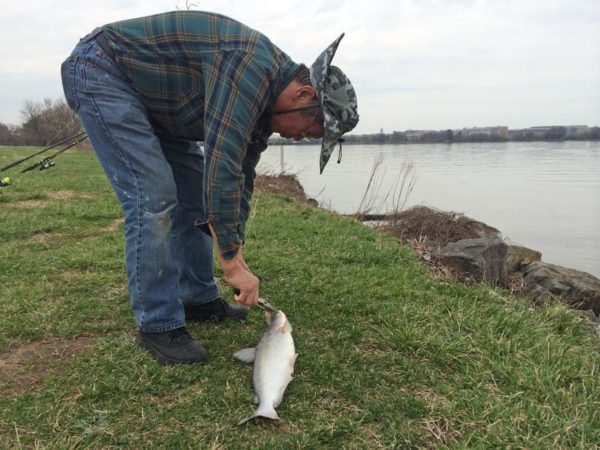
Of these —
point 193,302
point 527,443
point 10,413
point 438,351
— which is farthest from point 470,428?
point 10,413

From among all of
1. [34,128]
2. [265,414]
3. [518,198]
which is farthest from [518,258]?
[34,128]

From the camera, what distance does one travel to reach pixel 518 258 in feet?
26.8

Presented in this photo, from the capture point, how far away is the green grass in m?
2.22

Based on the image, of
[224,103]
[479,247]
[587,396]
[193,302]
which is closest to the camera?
[224,103]

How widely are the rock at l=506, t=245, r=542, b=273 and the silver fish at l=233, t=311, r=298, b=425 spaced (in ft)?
18.7

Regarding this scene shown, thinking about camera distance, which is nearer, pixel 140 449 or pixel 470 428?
pixel 140 449

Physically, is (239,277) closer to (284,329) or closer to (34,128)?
(284,329)

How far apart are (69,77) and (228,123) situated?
96 centimetres

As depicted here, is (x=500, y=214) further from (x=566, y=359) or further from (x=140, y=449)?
(x=140, y=449)

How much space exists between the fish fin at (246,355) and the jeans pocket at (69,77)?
1.62 m

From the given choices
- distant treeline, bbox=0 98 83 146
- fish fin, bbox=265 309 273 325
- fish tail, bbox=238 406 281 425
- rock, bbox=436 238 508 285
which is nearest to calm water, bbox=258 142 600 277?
rock, bbox=436 238 508 285

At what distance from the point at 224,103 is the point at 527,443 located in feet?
6.76

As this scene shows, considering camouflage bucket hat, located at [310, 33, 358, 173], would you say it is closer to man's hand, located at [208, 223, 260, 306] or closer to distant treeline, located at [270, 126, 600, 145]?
man's hand, located at [208, 223, 260, 306]

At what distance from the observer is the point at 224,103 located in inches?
89.7
